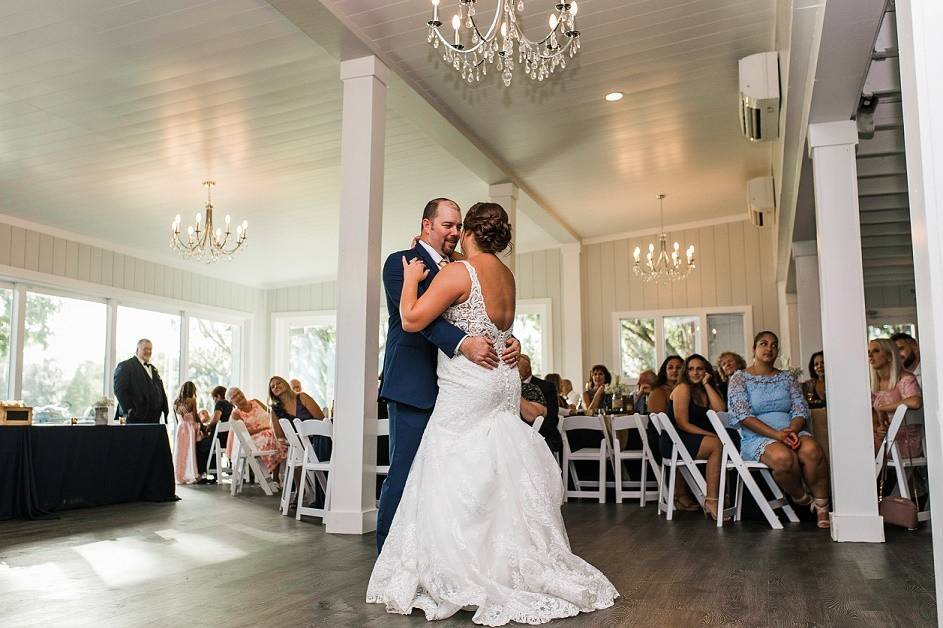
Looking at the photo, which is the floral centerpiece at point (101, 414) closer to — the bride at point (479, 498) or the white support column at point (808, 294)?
the bride at point (479, 498)

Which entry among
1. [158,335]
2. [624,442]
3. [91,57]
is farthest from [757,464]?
[158,335]

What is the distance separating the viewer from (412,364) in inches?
129

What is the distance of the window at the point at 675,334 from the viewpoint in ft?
36.7

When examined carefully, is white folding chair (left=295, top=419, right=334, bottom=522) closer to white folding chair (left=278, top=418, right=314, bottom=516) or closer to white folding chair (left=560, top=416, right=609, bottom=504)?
white folding chair (left=278, top=418, right=314, bottom=516)

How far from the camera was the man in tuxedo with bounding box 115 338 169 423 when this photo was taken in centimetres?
793

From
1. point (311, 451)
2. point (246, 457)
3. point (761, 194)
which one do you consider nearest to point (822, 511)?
point (311, 451)

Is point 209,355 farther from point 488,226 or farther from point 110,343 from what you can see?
point 488,226

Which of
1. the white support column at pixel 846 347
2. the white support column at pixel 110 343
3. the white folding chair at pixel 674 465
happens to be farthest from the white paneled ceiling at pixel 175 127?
the white support column at pixel 846 347

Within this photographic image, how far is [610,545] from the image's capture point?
4.48 m

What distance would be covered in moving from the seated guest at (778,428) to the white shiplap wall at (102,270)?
787 centimetres

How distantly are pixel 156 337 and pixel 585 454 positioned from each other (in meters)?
7.05

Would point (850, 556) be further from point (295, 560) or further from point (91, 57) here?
point (91, 57)

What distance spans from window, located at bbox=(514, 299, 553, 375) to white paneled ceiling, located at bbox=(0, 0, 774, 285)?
72.0 inches

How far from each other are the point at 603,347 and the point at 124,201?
264 inches
